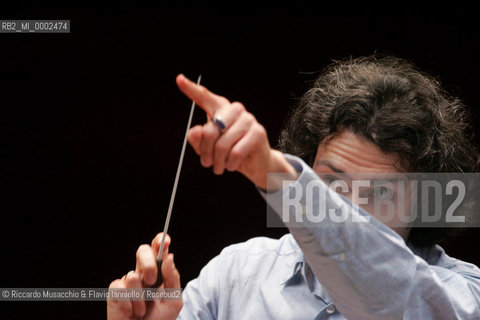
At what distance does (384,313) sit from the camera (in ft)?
3.35

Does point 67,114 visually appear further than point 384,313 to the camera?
Yes

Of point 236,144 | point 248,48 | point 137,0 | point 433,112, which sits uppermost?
point 137,0

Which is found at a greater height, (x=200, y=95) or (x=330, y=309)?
(x=200, y=95)

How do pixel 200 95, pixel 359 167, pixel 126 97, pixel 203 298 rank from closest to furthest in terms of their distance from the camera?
pixel 200 95 < pixel 359 167 < pixel 203 298 < pixel 126 97

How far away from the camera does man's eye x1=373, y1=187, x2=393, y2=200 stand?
4.37 feet

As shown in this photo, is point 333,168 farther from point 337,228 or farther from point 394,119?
point 337,228

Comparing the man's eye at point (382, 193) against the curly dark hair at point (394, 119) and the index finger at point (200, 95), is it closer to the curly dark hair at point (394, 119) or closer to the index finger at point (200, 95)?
the curly dark hair at point (394, 119)

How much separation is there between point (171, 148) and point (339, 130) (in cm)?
86

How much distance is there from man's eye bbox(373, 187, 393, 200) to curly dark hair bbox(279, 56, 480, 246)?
99 millimetres

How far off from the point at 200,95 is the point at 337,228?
30 centimetres

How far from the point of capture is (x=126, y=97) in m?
2.15

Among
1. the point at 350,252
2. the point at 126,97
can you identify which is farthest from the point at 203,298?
the point at 126,97

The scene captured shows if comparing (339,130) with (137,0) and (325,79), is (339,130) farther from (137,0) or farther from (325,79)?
(137,0)

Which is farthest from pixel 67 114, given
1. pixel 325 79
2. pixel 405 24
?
pixel 405 24
